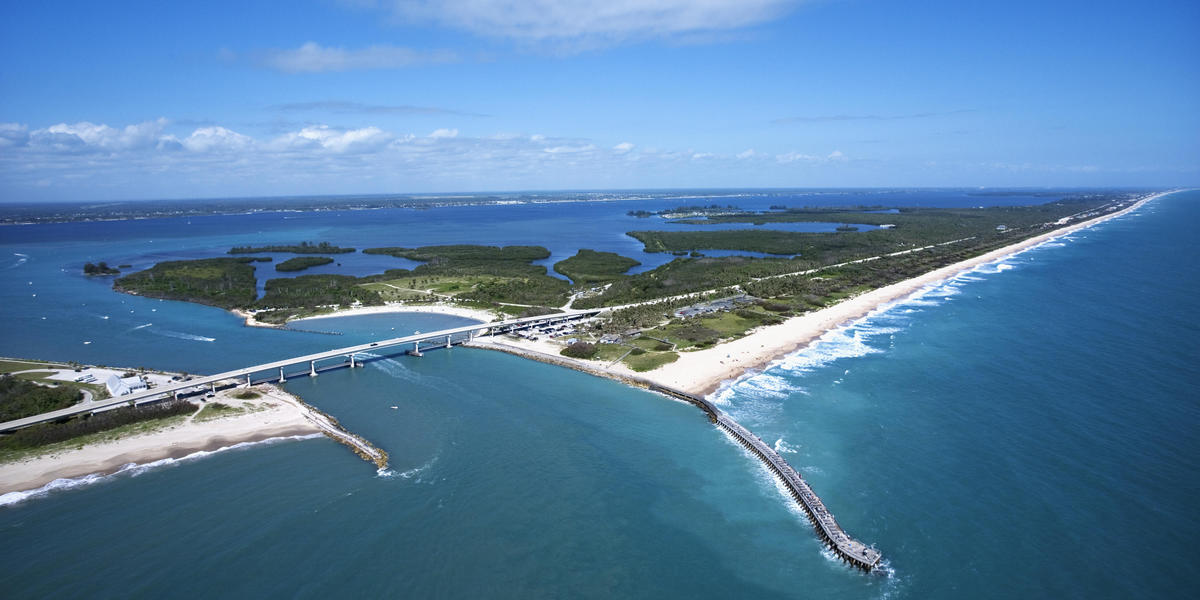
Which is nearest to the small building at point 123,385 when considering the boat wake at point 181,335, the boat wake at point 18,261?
the boat wake at point 181,335

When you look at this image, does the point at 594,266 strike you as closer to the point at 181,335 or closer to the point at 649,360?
the point at 649,360

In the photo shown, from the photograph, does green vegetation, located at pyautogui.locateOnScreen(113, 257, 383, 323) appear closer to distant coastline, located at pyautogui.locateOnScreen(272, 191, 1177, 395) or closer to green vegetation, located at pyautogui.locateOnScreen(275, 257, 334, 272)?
distant coastline, located at pyautogui.locateOnScreen(272, 191, 1177, 395)

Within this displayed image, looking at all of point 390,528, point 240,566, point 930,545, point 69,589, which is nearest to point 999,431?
point 930,545

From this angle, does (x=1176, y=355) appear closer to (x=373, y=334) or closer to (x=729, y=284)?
(x=729, y=284)

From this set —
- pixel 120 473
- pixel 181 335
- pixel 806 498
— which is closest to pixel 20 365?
pixel 181 335

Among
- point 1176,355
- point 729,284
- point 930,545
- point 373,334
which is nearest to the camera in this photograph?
point 930,545

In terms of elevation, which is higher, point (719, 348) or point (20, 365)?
point (20, 365)
